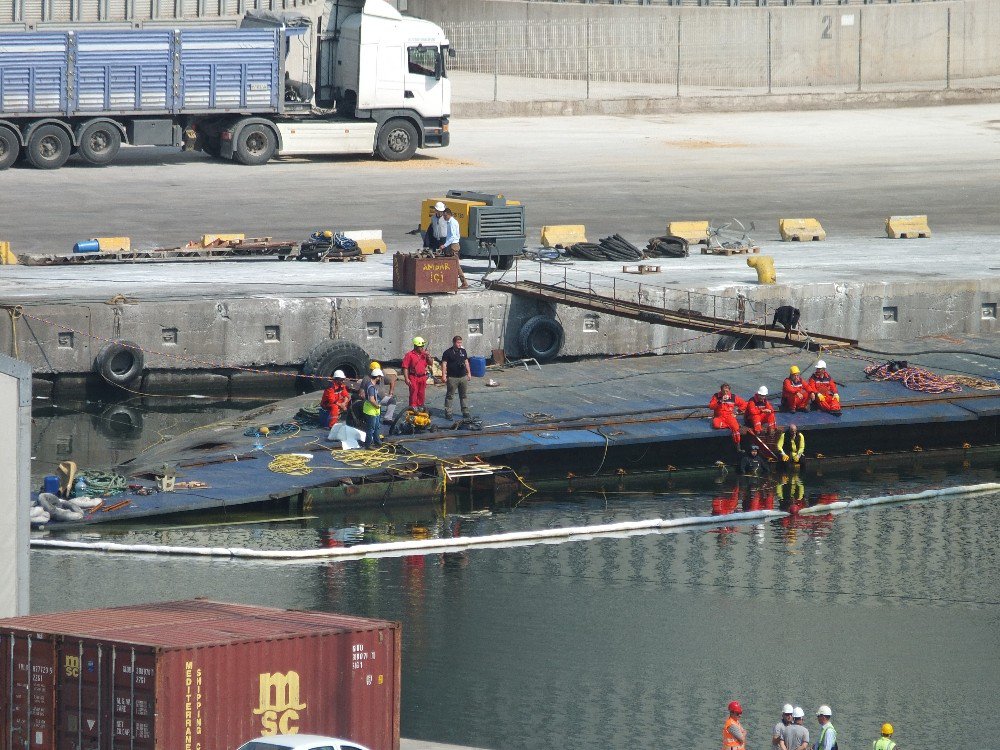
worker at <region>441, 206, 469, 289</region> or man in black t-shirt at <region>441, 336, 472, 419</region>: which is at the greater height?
worker at <region>441, 206, 469, 289</region>

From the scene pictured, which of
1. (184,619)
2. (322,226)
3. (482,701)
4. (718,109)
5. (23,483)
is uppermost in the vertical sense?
(718,109)

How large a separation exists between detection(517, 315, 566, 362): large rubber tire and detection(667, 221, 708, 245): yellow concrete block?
28.7ft

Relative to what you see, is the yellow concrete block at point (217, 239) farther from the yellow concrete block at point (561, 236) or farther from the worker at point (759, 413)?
the worker at point (759, 413)

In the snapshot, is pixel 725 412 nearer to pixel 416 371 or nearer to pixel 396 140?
pixel 416 371

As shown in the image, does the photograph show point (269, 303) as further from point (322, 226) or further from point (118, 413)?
point (322, 226)

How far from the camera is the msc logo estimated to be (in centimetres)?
1959

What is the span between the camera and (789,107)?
256ft

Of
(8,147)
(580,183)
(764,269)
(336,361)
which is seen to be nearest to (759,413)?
(764,269)

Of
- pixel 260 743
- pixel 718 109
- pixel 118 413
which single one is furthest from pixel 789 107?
pixel 260 743

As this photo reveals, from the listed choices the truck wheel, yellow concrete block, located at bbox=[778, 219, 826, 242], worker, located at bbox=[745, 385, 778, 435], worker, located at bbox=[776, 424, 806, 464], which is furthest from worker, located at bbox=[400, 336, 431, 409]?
the truck wheel

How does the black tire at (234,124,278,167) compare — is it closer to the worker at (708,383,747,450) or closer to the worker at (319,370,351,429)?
the worker at (319,370,351,429)

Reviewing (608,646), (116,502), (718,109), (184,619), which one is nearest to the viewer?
(184,619)

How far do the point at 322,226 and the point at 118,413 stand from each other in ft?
43.2

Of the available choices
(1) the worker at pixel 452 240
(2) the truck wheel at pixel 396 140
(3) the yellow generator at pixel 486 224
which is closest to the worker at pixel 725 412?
(1) the worker at pixel 452 240
